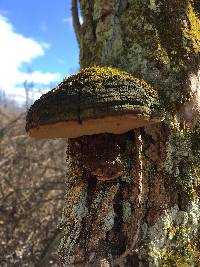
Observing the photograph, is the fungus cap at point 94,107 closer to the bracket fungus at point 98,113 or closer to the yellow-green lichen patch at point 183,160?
the bracket fungus at point 98,113

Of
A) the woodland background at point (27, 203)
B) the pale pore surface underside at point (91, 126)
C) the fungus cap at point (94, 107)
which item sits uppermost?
the fungus cap at point (94, 107)

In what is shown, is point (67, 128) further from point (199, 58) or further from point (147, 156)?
point (199, 58)

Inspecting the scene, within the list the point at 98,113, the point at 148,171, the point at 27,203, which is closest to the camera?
the point at 98,113

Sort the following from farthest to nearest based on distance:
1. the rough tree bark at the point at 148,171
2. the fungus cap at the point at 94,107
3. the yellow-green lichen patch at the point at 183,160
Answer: the yellow-green lichen patch at the point at 183,160
the rough tree bark at the point at 148,171
the fungus cap at the point at 94,107

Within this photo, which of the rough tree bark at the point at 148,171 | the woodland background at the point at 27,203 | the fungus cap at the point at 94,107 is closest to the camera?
the fungus cap at the point at 94,107

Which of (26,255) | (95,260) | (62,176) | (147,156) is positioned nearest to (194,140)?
(147,156)

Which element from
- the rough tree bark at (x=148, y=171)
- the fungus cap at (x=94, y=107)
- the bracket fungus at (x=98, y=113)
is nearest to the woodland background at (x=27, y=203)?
the rough tree bark at (x=148, y=171)

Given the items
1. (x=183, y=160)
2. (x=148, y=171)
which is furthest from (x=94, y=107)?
(x=183, y=160)

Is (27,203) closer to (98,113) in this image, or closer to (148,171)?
(148,171)
